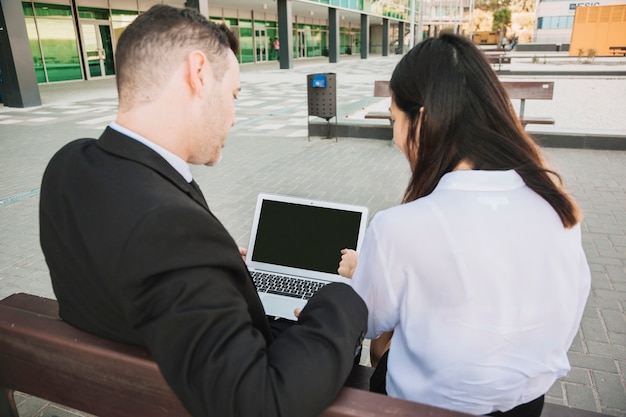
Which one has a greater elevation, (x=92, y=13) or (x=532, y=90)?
(x=92, y=13)

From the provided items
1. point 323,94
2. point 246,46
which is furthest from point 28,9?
point 323,94

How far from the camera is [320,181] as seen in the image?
20.2 ft

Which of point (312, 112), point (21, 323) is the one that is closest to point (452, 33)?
point (21, 323)

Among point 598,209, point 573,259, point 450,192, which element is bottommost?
point 598,209

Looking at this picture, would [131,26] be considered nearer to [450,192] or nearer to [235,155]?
[450,192]

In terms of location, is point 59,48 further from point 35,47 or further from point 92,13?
point 92,13

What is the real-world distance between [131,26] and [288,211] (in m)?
1.15

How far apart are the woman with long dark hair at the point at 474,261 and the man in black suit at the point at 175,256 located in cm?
16

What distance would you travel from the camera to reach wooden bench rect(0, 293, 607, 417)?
108 centimetres

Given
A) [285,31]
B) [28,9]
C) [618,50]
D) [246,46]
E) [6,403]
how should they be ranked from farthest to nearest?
[618,50]
[246,46]
[285,31]
[28,9]
[6,403]

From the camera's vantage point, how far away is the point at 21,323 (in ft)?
4.24

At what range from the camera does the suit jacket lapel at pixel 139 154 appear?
1111mm

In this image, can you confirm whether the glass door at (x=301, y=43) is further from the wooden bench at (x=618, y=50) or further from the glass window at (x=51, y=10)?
the wooden bench at (x=618, y=50)

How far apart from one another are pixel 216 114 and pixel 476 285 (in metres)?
0.82
